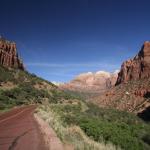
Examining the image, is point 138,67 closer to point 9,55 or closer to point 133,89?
point 133,89

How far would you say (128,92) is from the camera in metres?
99.8

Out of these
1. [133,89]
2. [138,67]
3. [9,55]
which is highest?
[138,67]

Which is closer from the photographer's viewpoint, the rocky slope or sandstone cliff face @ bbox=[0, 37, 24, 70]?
the rocky slope

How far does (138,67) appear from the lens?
124 meters

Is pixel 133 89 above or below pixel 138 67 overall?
below

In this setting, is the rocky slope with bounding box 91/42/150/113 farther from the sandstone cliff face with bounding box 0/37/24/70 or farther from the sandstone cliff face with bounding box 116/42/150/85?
the sandstone cliff face with bounding box 0/37/24/70

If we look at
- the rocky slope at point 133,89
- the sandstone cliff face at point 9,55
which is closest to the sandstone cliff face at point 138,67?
the rocky slope at point 133,89

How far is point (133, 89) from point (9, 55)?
147ft

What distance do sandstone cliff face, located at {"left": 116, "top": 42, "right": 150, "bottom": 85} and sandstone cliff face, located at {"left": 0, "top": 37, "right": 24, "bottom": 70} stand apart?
157 ft

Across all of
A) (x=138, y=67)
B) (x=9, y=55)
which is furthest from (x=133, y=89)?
(x=9, y=55)

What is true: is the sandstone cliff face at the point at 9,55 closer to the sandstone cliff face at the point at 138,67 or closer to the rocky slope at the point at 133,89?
the rocky slope at the point at 133,89

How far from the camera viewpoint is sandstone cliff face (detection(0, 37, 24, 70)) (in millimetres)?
97713

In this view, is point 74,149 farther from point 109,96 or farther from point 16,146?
point 109,96

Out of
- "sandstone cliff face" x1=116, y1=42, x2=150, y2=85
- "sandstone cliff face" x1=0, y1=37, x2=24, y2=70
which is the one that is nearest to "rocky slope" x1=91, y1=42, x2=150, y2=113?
"sandstone cliff face" x1=116, y1=42, x2=150, y2=85
